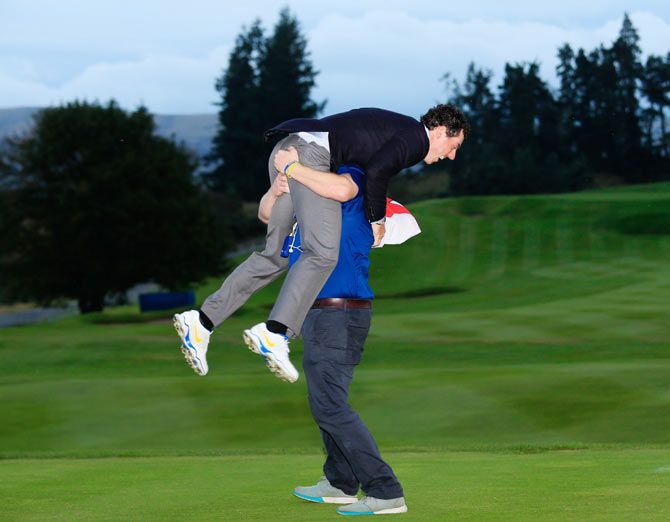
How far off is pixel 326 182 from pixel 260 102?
357 ft

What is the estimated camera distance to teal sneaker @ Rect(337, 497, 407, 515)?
605cm

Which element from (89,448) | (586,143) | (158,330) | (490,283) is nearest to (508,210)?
(490,283)

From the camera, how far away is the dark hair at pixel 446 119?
6.23m

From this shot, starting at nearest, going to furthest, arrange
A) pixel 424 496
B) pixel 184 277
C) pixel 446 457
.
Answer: pixel 424 496, pixel 446 457, pixel 184 277

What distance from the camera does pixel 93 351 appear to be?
32.2 m

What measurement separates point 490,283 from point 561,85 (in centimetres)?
5844

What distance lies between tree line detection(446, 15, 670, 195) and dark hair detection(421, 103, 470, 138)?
301 ft

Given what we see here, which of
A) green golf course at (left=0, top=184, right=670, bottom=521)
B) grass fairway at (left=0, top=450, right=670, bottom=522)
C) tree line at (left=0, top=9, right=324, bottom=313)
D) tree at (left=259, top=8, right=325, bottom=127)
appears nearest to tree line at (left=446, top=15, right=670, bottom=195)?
tree at (left=259, top=8, right=325, bottom=127)

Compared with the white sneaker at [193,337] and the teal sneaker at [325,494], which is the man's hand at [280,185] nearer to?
the white sneaker at [193,337]

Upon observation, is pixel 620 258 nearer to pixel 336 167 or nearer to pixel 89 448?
pixel 89 448

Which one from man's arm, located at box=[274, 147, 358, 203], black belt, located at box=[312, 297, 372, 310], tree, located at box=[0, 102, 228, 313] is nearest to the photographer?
→ man's arm, located at box=[274, 147, 358, 203]

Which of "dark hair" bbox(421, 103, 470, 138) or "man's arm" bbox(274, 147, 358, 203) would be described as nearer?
"man's arm" bbox(274, 147, 358, 203)

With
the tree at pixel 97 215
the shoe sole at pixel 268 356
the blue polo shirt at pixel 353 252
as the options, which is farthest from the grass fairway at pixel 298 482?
the tree at pixel 97 215

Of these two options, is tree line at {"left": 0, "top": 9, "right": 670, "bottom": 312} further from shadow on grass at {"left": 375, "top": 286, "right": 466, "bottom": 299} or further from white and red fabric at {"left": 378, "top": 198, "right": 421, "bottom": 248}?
white and red fabric at {"left": 378, "top": 198, "right": 421, "bottom": 248}
